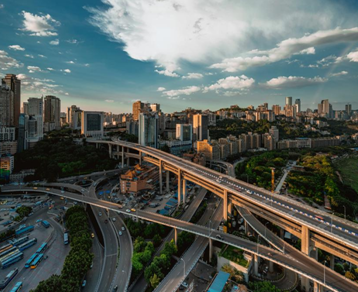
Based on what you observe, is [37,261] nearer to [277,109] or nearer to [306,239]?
[306,239]

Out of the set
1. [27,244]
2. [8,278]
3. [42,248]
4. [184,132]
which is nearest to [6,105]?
[27,244]

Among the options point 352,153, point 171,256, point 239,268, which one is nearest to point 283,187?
point 239,268

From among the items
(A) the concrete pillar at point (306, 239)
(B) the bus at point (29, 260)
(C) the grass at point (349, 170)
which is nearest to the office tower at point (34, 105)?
(B) the bus at point (29, 260)

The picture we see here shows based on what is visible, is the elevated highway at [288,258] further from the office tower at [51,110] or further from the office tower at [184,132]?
the office tower at [51,110]

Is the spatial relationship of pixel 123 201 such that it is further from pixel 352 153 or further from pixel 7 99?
pixel 352 153

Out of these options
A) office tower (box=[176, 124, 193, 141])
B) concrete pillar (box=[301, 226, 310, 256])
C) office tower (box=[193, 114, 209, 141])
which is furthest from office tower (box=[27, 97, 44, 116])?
concrete pillar (box=[301, 226, 310, 256])

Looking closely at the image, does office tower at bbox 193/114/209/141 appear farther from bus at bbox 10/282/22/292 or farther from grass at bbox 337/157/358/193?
bus at bbox 10/282/22/292
